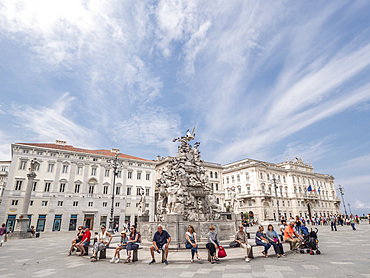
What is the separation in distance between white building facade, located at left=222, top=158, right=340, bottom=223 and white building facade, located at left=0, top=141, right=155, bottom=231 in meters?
24.0

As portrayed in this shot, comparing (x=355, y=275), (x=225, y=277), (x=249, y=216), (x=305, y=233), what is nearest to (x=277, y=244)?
(x=305, y=233)

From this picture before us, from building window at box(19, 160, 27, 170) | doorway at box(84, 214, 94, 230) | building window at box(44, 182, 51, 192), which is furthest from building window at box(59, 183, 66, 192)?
building window at box(19, 160, 27, 170)

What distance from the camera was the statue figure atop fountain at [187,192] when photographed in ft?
47.2

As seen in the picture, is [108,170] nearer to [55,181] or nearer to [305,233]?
[55,181]

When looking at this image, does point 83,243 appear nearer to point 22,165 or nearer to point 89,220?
point 89,220

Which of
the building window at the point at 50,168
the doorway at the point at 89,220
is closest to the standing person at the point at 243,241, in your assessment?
the doorway at the point at 89,220

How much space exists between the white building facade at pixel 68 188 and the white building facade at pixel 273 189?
78.6 feet

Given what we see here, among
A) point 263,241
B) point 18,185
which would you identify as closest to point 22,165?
point 18,185

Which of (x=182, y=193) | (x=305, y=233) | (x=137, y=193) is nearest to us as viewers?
(x=305, y=233)

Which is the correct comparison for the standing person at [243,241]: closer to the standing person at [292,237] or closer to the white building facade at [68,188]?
the standing person at [292,237]

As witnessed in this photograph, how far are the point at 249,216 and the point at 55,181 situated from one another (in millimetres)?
42669

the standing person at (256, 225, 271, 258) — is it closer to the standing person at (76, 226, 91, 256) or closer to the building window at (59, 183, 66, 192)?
the standing person at (76, 226, 91, 256)

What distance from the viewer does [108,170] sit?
43312mm

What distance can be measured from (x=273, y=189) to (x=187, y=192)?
48.7m
